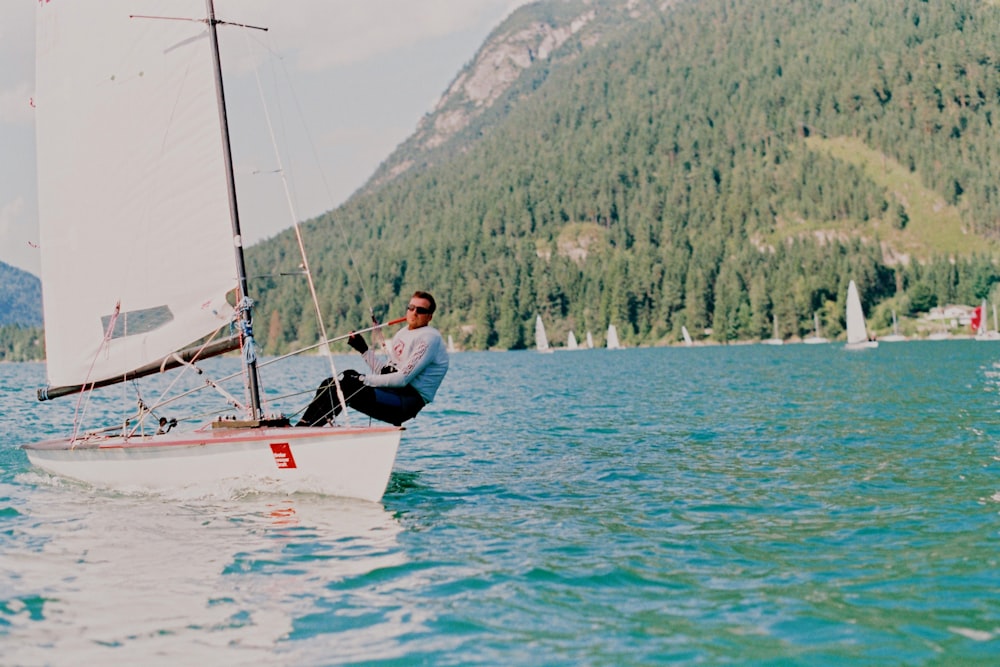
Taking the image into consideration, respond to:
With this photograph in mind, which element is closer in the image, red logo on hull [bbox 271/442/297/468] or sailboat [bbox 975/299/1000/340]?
red logo on hull [bbox 271/442/297/468]

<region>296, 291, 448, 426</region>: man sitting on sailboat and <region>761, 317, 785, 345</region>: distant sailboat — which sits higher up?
<region>296, 291, 448, 426</region>: man sitting on sailboat

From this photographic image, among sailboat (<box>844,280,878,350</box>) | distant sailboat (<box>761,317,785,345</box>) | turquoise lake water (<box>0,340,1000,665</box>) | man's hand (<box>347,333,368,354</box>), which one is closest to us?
turquoise lake water (<box>0,340,1000,665</box>)

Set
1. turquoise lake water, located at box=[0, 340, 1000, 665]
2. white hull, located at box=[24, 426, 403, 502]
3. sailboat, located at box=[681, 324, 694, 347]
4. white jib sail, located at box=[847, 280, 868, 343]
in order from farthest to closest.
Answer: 1. sailboat, located at box=[681, 324, 694, 347]
2. white jib sail, located at box=[847, 280, 868, 343]
3. white hull, located at box=[24, 426, 403, 502]
4. turquoise lake water, located at box=[0, 340, 1000, 665]

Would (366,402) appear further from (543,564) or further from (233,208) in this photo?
(543,564)

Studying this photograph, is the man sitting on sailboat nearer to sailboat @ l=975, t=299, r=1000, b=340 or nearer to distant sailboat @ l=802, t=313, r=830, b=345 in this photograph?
sailboat @ l=975, t=299, r=1000, b=340

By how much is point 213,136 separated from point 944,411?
70.0ft

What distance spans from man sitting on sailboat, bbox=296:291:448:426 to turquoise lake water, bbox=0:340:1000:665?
1.39 meters

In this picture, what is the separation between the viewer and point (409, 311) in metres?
14.6

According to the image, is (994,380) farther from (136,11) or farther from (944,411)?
(136,11)

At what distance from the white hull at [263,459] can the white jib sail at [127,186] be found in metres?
1.86

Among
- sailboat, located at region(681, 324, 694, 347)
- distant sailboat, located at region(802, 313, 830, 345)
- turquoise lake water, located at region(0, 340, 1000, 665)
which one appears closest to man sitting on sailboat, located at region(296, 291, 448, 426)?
turquoise lake water, located at region(0, 340, 1000, 665)

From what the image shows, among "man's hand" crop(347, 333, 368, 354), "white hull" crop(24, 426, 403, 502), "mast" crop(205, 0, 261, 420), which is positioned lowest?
"white hull" crop(24, 426, 403, 502)

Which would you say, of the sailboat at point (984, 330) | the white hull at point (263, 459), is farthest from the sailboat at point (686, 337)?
the white hull at point (263, 459)

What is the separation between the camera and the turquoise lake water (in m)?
7.72
